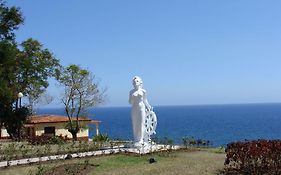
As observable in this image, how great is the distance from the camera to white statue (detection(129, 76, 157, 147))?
685 inches

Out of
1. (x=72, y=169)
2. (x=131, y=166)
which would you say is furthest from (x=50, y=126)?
(x=72, y=169)

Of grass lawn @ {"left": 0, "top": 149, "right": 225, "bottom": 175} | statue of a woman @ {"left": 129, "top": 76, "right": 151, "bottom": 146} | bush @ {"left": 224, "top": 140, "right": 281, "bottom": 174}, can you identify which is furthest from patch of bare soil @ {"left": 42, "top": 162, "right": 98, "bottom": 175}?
statue of a woman @ {"left": 129, "top": 76, "right": 151, "bottom": 146}

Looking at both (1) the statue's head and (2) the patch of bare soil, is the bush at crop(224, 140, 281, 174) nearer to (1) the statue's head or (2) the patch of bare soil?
(2) the patch of bare soil

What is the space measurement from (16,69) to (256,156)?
1238cm

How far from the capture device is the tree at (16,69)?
53.4ft

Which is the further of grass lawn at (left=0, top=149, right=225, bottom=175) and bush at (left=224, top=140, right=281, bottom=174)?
grass lawn at (left=0, top=149, right=225, bottom=175)

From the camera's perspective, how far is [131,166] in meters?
12.7

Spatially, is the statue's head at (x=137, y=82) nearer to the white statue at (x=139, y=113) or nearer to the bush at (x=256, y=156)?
the white statue at (x=139, y=113)

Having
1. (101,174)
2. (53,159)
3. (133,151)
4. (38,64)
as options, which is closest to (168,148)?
(133,151)

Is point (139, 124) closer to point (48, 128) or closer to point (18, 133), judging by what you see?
point (18, 133)

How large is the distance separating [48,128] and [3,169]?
2382 centimetres

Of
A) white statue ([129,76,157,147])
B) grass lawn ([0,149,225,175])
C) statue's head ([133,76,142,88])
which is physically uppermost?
statue's head ([133,76,142,88])

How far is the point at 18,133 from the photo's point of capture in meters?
28.4

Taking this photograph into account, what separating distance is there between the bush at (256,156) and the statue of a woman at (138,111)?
249 inches
